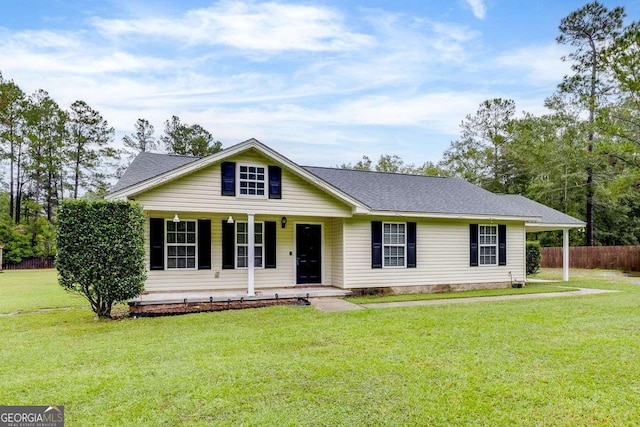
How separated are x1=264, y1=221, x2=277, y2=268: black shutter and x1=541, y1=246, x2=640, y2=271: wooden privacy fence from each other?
67.3 feet

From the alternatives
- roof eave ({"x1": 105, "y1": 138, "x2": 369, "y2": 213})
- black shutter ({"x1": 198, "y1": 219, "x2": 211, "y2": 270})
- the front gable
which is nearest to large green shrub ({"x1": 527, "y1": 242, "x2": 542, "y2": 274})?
roof eave ({"x1": 105, "y1": 138, "x2": 369, "y2": 213})

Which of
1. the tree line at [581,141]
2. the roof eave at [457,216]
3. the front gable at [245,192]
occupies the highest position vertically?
the tree line at [581,141]

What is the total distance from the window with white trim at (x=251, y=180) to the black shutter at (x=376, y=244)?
3651 millimetres

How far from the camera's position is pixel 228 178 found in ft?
34.0

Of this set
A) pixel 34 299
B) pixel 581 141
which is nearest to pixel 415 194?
pixel 34 299

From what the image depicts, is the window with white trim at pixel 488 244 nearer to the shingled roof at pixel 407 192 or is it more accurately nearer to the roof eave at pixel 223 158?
the shingled roof at pixel 407 192

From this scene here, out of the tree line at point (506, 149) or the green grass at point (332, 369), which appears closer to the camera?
the green grass at point (332, 369)

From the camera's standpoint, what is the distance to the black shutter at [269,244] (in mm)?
11711

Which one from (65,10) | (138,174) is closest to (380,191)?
(138,174)

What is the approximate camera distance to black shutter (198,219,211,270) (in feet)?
36.1

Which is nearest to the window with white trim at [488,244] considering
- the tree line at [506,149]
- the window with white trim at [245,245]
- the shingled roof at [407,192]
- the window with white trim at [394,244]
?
the shingled roof at [407,192]

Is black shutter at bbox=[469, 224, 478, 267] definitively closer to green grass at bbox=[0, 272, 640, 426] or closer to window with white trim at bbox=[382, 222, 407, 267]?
window with white trim at bbox=[382, 222, 407, 267]

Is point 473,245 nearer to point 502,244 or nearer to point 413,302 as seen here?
point 502,244

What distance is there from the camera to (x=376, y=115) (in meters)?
24.1
